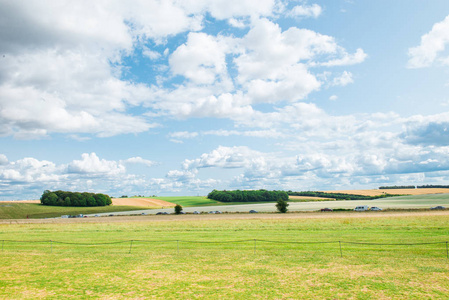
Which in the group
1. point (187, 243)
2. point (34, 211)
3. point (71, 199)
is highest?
point (71, 199)

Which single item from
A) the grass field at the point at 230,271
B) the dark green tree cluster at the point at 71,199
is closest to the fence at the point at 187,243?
the grass field at the point at 230,271

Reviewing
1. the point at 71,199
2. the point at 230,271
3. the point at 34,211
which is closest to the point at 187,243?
the point at 230,271

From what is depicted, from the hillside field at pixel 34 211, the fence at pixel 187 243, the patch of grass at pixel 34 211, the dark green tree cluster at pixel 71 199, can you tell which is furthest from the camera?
the dark green tree cluster at pixel 71 199

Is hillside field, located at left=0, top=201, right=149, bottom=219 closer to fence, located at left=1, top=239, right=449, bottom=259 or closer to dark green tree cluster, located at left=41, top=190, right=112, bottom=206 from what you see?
dark green tree cluster, located at left=41, top=190, right=112, bottom=206

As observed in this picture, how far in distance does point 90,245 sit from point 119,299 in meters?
22.0

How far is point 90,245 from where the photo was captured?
3541 centimetres

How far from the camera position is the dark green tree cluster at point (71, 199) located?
14512cm

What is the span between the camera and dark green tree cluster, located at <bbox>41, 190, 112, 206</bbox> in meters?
145

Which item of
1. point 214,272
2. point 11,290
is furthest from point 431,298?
point 11,290

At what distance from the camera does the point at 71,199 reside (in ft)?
484

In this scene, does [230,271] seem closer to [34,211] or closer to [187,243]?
[187,243]

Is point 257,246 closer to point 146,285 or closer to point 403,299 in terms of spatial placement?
point 146,285

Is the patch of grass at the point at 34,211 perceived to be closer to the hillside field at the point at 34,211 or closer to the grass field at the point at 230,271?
the hillside field at the point at 34,211

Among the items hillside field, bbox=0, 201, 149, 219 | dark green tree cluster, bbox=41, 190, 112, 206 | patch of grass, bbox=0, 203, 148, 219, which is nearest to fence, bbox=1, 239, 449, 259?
patch of grass, bbox=0, 203, 148, 219
